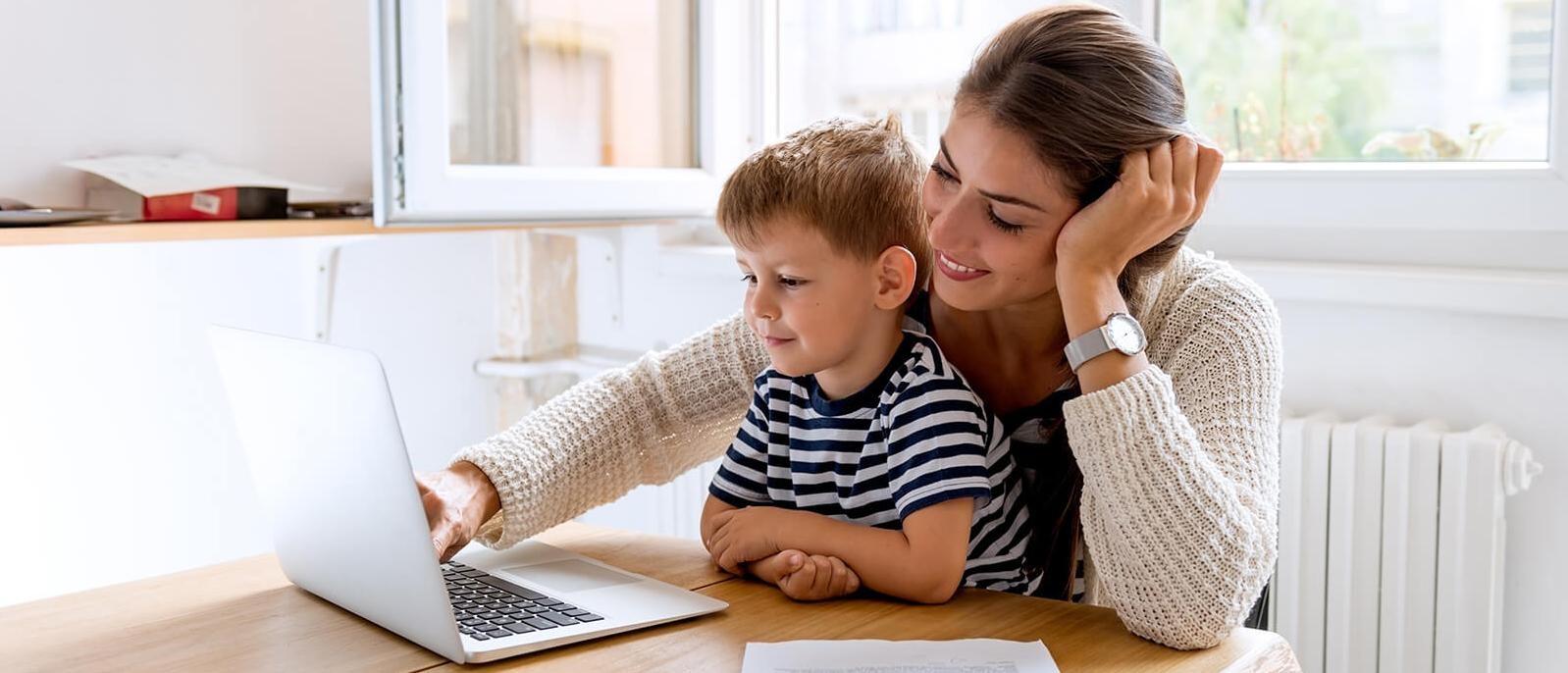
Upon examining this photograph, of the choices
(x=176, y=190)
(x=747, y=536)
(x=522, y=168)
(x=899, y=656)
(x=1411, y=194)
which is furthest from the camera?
(x=522, y=168)

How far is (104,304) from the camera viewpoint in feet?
6.32

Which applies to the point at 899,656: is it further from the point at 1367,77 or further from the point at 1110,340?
the point at 1367,77

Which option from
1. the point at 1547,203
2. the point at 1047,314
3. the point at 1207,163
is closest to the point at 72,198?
the point at 1047,314

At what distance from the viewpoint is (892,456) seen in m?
1.12

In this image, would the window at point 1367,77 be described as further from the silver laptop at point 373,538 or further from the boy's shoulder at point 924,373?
the silver laptop at point 373,538

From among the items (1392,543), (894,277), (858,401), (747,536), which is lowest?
(1392,543)

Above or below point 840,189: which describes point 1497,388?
below

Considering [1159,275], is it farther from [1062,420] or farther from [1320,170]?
[1320,170]

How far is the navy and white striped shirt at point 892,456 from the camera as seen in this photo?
110cm

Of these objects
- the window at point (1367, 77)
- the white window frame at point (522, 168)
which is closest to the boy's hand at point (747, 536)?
the white window frame at point (522, 168)

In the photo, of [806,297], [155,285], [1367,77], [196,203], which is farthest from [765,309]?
[155,285]

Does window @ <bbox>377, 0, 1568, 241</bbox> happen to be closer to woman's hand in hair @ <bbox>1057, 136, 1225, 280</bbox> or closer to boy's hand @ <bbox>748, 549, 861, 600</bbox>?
woman's hand in hair @ <bbox>1057, 136, 1225, 280</bbox>

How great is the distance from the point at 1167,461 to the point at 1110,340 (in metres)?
0.10

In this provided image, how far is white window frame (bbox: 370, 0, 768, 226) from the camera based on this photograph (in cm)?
166
